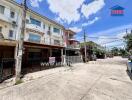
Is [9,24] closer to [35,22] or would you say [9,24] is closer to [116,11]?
[35,22]

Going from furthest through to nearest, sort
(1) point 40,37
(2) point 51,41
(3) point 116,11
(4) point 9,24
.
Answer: (2) point 51,41
(1) point 40,37
(4) point 9,24
(3) point 116,11

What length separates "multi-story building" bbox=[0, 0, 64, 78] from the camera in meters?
14.2

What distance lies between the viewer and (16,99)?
552 cm

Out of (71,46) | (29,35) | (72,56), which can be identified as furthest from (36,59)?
(71,46)

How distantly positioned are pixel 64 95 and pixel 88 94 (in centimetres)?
134

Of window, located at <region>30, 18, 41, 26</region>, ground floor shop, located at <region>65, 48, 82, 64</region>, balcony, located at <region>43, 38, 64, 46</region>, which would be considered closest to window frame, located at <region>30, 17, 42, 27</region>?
window, located at <region>30, 18, 41, 26</region>

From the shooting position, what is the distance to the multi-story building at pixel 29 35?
46.7 feet

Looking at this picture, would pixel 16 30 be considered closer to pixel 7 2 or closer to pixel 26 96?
pixel 7 2

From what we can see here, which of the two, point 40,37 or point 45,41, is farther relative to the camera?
point 45,41

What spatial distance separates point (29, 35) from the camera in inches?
730

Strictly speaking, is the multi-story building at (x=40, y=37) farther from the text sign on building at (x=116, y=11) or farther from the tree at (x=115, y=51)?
the tree at (x=115, y=51)

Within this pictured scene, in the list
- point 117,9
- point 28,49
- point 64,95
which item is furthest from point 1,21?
point 117,9

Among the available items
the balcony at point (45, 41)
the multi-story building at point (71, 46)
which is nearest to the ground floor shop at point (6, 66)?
the balcony at point (45, 41)

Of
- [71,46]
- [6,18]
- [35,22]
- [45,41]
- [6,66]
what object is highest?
[35,22]
